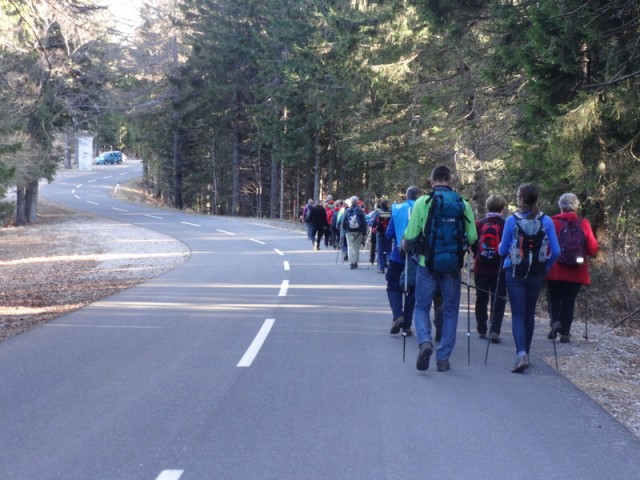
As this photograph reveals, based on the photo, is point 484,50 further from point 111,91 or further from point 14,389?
point 111,91

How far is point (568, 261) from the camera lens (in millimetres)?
9438

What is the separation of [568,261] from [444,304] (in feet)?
8.36

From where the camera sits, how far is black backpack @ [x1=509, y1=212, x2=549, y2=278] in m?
7.79

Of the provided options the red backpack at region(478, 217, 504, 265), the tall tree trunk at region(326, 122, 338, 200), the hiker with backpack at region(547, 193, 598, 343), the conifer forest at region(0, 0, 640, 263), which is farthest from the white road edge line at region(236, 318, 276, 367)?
the tall tree trunk at region(326, 122, 338, 200)

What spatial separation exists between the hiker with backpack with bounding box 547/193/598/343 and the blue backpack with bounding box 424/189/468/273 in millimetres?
2329

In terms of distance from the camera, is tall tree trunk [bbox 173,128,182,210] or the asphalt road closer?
the asphalt road

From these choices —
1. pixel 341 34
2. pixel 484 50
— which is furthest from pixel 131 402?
pixel 341 34

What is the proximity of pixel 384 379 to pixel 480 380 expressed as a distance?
101 cm

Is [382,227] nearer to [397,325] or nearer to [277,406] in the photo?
[397,325]

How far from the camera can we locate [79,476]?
189 inches

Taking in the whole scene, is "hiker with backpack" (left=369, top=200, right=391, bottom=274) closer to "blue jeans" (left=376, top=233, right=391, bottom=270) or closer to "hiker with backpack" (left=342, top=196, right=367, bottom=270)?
"blue jeans" (left=376, top=233, right=391, bottom=270)

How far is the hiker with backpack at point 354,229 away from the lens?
778 inches

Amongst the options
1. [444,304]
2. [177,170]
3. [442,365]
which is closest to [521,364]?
[442,365]

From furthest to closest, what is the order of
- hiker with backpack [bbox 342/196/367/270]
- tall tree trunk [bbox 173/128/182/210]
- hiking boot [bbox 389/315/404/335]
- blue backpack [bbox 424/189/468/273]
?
tall tree trunk [bbox 173/128/182/210], hiker with backpack [bbox 342/196/367/270], hiking boot [bbox 389/315/404/335], blue backpack [bbox 424/189/468/273]
